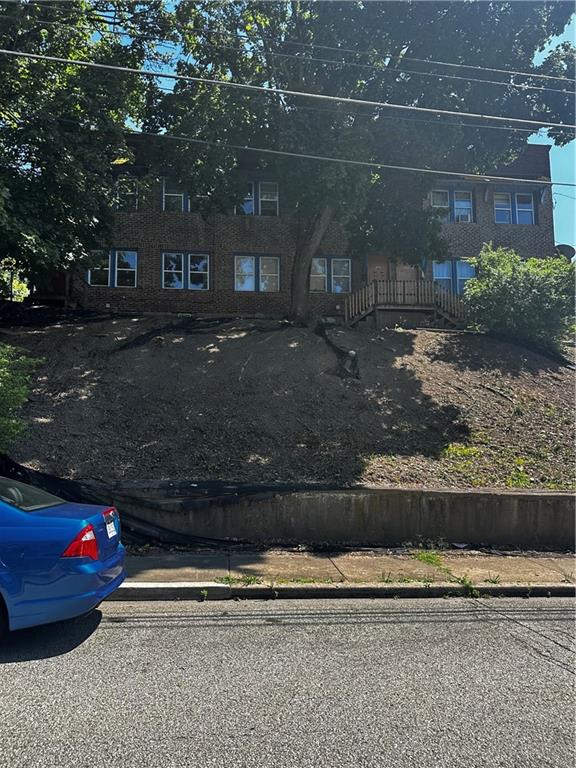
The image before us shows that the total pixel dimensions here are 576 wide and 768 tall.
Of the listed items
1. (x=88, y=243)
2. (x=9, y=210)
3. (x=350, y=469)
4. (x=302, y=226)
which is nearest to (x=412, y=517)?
(x=350, y=469)

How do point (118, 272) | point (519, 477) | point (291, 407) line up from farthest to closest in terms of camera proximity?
point (118, 272)
point (291, 407)
point (519, 477)

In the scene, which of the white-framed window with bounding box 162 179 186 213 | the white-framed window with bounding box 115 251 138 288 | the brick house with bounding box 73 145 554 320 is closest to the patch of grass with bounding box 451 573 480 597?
the brick house with bounding box 73 145 554 320

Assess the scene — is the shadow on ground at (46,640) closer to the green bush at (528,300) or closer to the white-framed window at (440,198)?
the green bush at (528,300)

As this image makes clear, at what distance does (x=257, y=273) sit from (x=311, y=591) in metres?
17.4

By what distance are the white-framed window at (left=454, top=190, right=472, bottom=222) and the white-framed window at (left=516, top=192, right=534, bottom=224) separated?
2220mm

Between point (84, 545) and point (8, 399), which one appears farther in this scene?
point (8, 399)

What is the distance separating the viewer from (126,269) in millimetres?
21422

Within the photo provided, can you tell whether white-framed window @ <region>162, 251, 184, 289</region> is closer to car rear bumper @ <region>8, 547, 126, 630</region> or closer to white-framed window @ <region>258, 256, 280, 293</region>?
white-framed window @ <region>258, 256, 280, 293</region>

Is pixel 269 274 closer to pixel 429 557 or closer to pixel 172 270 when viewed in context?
pixel 172 270

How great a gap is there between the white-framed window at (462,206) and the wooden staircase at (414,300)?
591 centimetres

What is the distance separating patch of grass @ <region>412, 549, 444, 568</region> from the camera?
7.48 meters

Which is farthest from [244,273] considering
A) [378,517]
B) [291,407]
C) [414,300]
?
[378,517]

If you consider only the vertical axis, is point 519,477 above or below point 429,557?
above

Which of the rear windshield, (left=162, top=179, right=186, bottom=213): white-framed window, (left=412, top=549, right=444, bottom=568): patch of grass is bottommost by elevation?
(left=412, top=549, right=444, bottom=568): patch of grass
